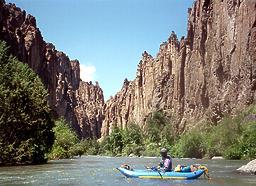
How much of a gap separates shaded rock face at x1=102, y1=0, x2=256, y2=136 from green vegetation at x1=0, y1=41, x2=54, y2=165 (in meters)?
43.6

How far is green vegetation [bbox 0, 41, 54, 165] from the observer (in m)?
40.9

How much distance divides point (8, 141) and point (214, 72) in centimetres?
5812

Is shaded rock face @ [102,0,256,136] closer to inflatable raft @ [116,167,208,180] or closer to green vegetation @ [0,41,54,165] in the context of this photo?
green vegetation @ [0,41,54,165]

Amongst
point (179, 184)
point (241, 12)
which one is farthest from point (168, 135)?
point (179, 184)

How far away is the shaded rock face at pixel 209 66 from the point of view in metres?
81.2

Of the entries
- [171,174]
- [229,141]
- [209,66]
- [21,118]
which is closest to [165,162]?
[171,174]

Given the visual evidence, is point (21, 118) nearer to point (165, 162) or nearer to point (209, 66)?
point (165, 162)

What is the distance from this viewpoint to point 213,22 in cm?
9688

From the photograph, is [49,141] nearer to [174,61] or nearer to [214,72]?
[214,72]

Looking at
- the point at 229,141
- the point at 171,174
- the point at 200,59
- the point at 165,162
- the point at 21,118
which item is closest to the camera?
the point at 171,174

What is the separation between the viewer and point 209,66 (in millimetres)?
96500

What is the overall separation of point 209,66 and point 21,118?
61349 millimetres

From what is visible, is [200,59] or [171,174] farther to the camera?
[200,59]

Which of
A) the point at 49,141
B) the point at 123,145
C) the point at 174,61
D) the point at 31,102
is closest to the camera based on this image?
the point at 31,102
